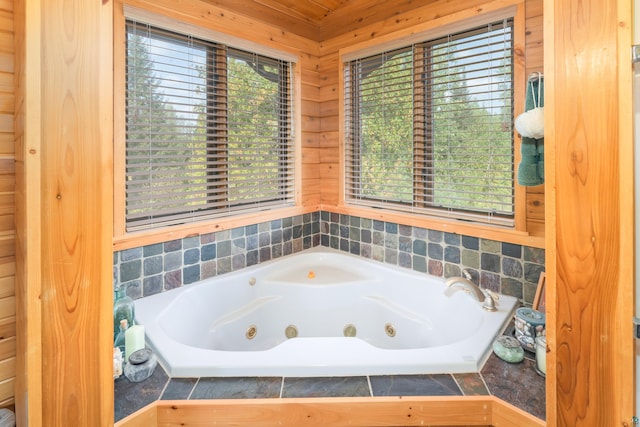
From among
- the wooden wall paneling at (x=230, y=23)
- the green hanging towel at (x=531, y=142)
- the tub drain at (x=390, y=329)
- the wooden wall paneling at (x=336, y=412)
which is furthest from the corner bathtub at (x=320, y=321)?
the wooden wall paneling at (x=230, y=23)

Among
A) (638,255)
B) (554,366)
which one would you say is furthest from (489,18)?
(554,366)

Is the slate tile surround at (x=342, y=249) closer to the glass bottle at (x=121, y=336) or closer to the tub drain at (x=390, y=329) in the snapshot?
the glass bottle at (x=121, y=336)

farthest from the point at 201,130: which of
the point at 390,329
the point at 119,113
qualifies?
the point at 390,329

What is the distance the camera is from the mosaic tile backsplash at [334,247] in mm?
1777

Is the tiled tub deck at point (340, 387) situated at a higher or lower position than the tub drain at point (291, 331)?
higher

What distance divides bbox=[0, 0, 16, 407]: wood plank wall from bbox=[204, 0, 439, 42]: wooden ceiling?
4.75 feet

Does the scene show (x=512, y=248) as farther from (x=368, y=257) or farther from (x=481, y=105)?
(x=368, y=257)

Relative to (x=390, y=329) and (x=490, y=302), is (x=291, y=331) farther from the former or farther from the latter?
(x=490, y=302)

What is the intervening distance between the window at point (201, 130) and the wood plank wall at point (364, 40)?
0.95 ft

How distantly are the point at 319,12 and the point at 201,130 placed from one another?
128 cm

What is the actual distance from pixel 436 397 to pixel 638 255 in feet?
2.32

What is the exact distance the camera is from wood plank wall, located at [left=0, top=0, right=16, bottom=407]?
818mm

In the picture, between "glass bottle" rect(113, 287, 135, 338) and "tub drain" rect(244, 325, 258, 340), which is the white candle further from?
"tub drain" rect(244, 325, 258, 340)

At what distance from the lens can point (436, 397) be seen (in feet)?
3.65
